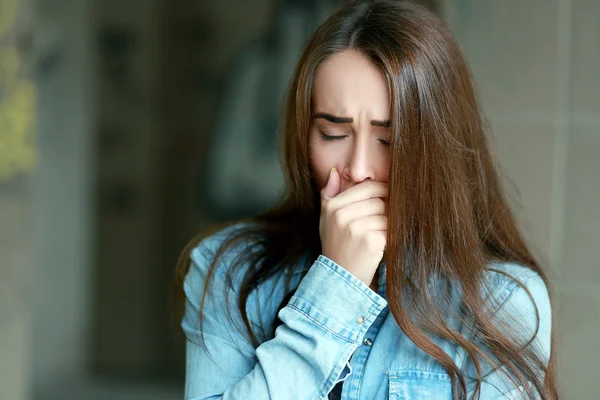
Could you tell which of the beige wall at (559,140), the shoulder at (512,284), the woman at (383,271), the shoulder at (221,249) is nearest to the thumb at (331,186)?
the woman at (383,271)

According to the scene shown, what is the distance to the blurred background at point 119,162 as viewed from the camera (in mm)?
3395

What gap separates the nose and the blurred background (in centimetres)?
208

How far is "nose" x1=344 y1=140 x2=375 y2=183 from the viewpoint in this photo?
1598mm


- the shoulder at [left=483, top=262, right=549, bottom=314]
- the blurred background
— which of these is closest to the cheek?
the shoulder at [left=483, top=262, right=549, bottom=314]

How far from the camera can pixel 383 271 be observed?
1.76 m

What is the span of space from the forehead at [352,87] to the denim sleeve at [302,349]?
0.32 metres

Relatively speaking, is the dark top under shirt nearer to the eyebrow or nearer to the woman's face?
the woman's face

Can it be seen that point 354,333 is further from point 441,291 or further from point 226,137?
point 226,137

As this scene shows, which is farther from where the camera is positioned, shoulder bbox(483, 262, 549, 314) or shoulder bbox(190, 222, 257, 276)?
shoulder bbox(190, 222, 257, 276)

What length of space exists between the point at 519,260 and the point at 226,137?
235 centimetres

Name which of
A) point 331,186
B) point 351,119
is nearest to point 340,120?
point 351,119

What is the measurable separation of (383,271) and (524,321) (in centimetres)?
33

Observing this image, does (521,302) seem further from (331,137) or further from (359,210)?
(331,137)

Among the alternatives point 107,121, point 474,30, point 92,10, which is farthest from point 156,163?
point 474,30
